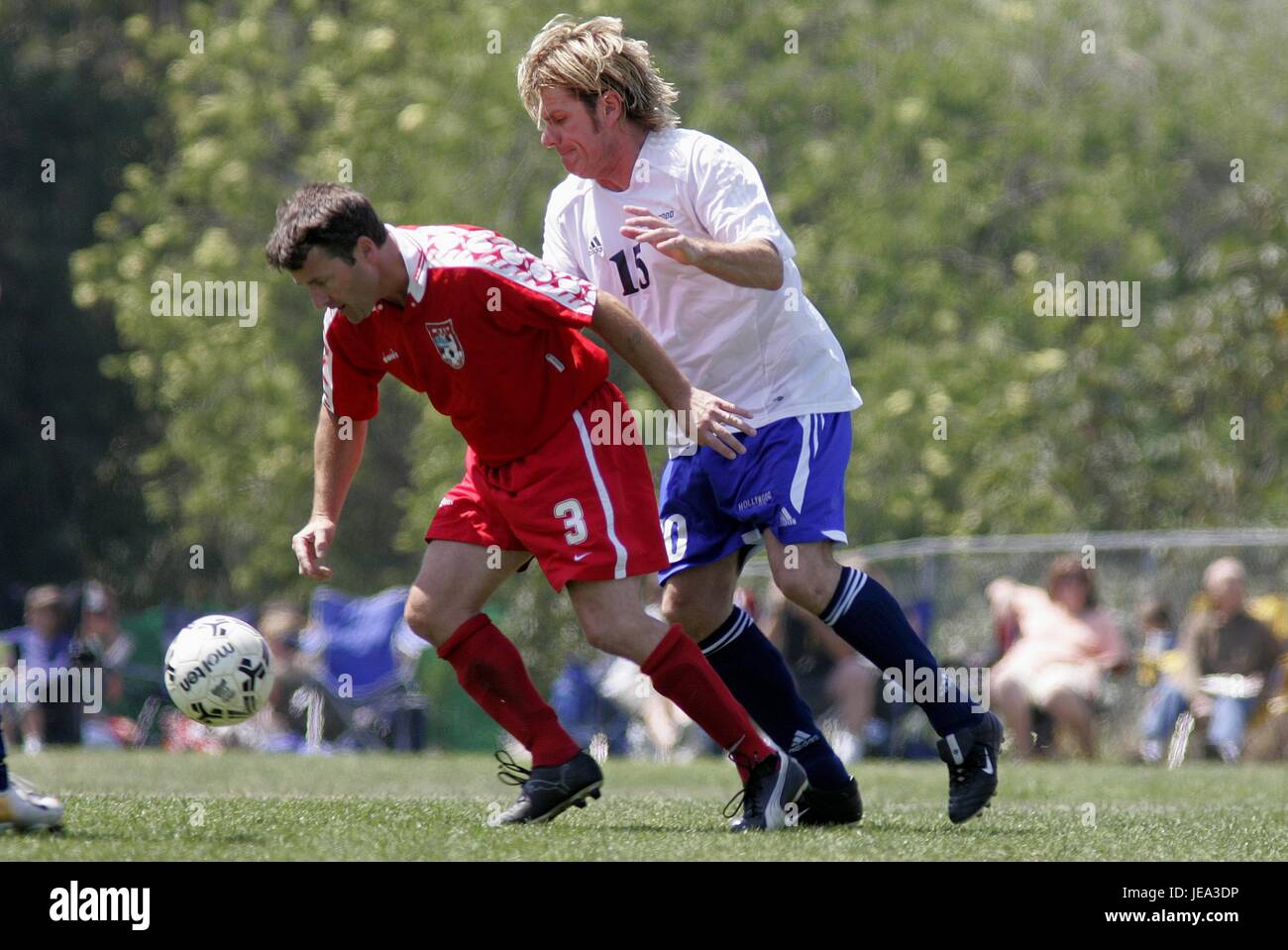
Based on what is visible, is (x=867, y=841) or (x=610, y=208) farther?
(x=610, y=208)

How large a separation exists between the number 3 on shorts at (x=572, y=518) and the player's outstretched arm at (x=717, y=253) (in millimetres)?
835

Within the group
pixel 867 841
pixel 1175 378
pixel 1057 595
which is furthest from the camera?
pixel 1175 378

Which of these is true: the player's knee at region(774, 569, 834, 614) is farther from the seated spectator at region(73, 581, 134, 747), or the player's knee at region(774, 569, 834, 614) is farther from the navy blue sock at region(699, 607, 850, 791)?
the seated spectator at region(73, 581, 134, 747)

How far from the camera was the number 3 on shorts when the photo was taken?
564 cm

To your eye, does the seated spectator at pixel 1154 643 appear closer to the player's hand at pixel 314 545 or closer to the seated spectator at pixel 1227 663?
the seated spectator at pixel 1227 663

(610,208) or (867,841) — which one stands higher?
(610,208)

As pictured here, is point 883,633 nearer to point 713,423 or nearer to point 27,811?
point 713,423

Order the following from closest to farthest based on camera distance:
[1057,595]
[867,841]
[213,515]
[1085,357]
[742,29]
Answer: [867,841], [1057,595], [1085,357], [742,29], [213,515]

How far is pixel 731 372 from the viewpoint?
20.0 ft
